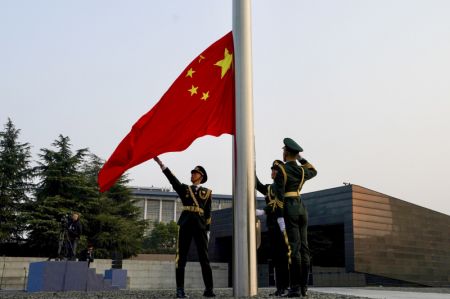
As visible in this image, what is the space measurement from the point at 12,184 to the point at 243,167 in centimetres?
2792

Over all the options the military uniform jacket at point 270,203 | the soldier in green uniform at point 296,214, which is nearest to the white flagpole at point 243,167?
the soldier in green uniform at point 296,214

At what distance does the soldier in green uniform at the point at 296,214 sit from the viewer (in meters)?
5.99

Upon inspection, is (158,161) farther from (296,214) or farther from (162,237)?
(162,237)

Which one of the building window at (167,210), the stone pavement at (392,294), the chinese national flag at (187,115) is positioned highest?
the building window at (167,210)

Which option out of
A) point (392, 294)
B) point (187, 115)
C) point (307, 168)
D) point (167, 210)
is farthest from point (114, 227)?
point (167, 210)

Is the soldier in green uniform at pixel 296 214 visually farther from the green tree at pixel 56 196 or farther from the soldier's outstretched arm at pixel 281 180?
the green tree at pixel 56 196

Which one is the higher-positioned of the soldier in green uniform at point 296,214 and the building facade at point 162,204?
the building facade at point 162,204

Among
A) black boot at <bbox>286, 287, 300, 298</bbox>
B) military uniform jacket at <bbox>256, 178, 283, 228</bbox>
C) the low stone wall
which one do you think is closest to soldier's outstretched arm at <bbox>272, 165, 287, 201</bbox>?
military uniform jacket at <bbox>256, 178, 283, 228</bbox>

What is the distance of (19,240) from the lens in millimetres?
Answer: 30297

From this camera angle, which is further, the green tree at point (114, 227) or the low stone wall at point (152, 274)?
the green tree at point (114, 227)

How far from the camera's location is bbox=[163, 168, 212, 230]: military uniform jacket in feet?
20.8

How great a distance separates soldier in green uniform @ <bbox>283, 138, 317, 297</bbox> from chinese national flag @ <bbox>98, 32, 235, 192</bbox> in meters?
0.91

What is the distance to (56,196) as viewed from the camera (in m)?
29.5

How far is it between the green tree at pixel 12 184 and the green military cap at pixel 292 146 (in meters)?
26.0
